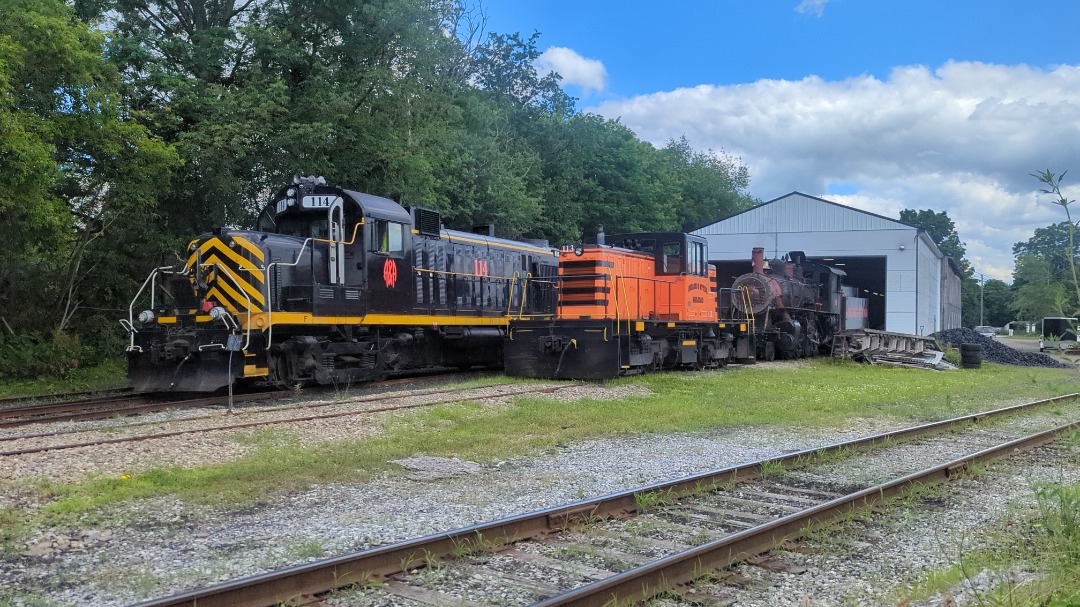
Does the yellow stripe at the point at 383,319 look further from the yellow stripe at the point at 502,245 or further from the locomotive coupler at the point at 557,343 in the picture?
the locomotive coupler at the point at 557,343

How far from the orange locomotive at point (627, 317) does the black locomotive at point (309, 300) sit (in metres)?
1.91

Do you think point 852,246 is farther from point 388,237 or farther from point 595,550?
point 595,550

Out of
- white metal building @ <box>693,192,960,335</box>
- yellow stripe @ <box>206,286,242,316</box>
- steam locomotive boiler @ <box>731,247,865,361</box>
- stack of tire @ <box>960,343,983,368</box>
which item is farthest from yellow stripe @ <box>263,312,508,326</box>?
white metal building @ <box>693,192,960,335</box>

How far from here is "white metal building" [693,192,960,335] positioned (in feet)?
107

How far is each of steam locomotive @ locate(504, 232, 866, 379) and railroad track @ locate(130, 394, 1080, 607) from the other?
27.6 feet

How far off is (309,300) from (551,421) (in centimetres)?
465

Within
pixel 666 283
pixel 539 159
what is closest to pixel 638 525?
pixel 666 283

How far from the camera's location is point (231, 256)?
12156 millimetres

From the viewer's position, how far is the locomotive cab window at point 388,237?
13750mm

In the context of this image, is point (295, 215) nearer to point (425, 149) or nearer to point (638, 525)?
point (425, 149)

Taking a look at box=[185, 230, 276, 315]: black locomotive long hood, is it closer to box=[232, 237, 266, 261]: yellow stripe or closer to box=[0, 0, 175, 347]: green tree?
box=[232, 237, 266, 261]: yellow stripe

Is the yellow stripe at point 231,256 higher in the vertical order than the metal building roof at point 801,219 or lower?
lower

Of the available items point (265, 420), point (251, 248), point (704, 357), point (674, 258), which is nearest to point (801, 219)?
point (704, 357)

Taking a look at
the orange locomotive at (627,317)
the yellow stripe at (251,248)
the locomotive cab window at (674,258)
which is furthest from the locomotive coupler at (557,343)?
the yellow stripe at (251,248)
